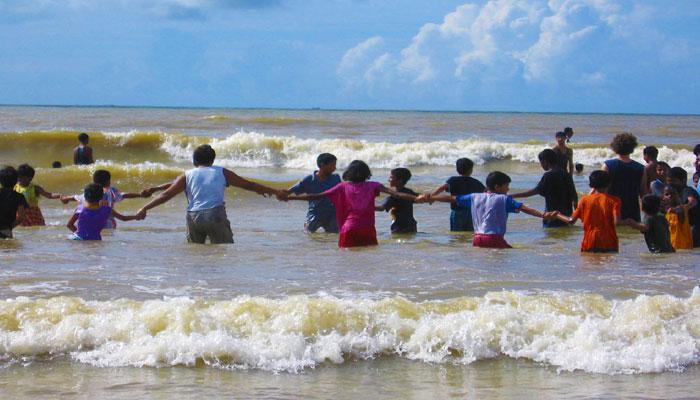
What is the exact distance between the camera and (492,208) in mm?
9492

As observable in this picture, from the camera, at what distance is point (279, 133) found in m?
42.9

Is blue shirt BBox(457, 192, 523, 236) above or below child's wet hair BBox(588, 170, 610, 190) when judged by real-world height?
below

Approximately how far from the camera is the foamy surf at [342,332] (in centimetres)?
608

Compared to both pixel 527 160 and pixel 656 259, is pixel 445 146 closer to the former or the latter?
pixel 527 160

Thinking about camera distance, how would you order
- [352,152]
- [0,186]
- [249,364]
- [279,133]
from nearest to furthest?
[249,364] < [0,186] < [352,152] < [279,133]

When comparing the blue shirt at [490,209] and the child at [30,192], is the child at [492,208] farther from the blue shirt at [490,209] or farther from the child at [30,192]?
the child at [30,192]

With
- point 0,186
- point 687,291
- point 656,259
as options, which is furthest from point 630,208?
point 0,186

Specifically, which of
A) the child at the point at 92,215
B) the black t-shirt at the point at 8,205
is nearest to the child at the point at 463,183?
the child at the point at 92,215

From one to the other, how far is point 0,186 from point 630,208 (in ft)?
23.7

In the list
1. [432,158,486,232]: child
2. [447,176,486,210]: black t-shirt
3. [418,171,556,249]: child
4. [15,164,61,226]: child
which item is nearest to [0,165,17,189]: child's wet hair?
[15,164,61,226]: child

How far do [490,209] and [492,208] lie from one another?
30 millimetres

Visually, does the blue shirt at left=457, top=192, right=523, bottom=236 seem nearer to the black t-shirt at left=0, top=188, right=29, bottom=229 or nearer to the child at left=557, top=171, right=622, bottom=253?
the child at left=557, top=171, right=622, bottom=253

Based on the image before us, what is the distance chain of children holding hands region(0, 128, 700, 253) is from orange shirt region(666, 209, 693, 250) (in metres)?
0.01

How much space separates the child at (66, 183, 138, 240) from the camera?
1036 centimetres
